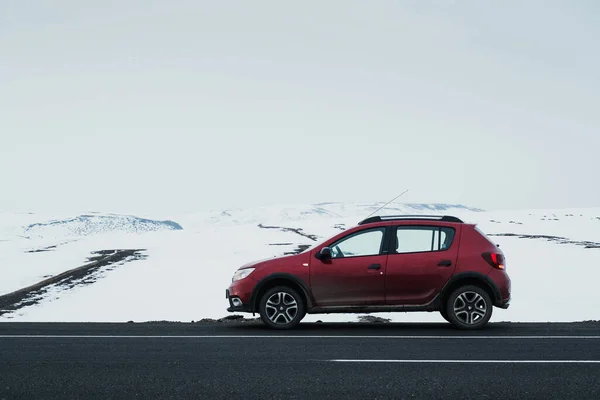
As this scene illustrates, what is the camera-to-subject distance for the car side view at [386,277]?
35.3 ft

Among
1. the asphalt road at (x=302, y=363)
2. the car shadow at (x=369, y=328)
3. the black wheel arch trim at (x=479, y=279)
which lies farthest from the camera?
the black wheel arch trim at (x=479, y=279)

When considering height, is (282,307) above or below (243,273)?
below

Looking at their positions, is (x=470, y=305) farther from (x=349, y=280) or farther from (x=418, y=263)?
(x=349, y=280)

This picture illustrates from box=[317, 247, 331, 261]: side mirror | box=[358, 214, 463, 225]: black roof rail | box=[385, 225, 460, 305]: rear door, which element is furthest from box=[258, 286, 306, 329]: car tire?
box=[358, 214, 463, 225]: black roof rail

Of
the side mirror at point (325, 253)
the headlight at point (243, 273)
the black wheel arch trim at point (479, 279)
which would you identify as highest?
the side mirror at point (325, 253)

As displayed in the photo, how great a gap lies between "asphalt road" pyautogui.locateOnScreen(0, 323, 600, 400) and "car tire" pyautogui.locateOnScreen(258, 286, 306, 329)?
26cm

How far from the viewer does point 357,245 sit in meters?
11.0

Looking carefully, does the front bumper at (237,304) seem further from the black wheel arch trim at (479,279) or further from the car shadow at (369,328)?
the black wheel arch trim at (479,279)

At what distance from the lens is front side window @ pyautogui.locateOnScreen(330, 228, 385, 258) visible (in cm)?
1096

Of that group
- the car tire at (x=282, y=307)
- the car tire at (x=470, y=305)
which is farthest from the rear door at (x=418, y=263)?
the car tire at (x=282, y=307)

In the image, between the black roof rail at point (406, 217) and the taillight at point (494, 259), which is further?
→ the black roof rail at point (406, 217)

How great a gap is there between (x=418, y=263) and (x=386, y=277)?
0.55 metres

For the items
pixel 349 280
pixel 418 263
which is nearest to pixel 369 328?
pixel 349 280

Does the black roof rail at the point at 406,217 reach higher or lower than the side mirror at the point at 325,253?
higher
